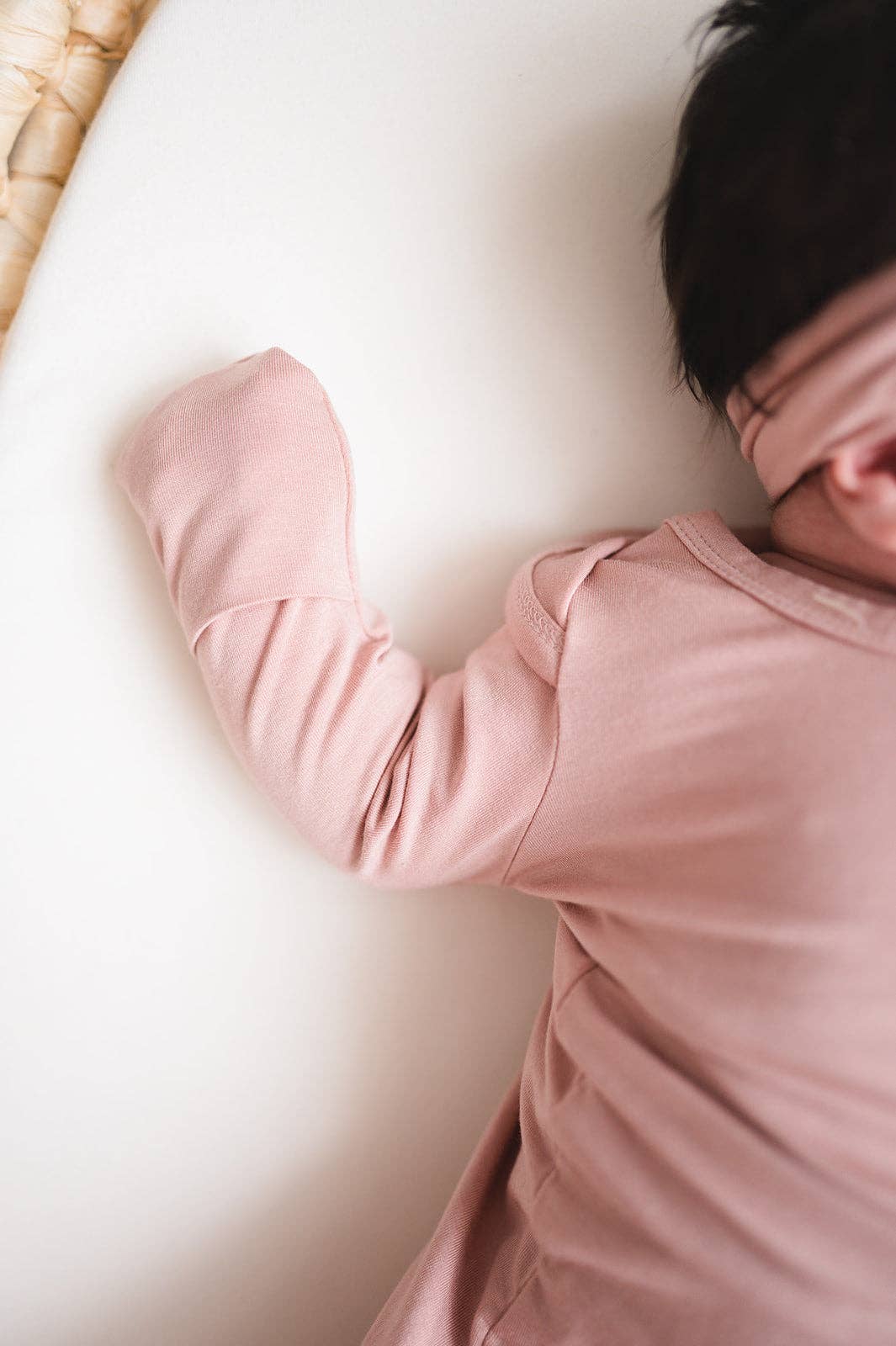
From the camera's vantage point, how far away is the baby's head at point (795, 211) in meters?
0.49

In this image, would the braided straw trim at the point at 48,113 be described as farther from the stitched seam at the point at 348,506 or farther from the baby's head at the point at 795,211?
the baby's head at the point at 795,211

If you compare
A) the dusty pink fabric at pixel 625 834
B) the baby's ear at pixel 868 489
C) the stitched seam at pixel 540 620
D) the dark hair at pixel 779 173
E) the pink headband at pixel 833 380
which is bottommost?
the dusty pink fabric at pixel 625 834

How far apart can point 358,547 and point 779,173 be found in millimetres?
360

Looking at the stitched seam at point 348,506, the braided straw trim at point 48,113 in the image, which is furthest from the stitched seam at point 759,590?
the braided straw trim at point 48,113

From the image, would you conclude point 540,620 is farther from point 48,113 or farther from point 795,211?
point 48,113

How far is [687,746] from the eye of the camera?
57 cm

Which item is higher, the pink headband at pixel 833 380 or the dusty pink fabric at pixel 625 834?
the pink headband at pixel 833 380

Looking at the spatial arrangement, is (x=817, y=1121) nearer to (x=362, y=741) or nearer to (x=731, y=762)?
(x=731, y=762)

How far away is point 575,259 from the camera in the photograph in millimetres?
682

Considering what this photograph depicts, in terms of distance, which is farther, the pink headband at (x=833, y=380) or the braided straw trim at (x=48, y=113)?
the braided straw trim at (x=48, y=113)

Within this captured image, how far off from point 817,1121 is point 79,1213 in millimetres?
534

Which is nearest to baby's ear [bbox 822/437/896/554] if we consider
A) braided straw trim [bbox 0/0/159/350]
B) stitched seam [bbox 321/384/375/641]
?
stitched seam [bbox 321/384/375/641]

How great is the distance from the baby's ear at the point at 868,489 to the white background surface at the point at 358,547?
0.59 feet

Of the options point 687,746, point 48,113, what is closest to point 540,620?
point 687,746
